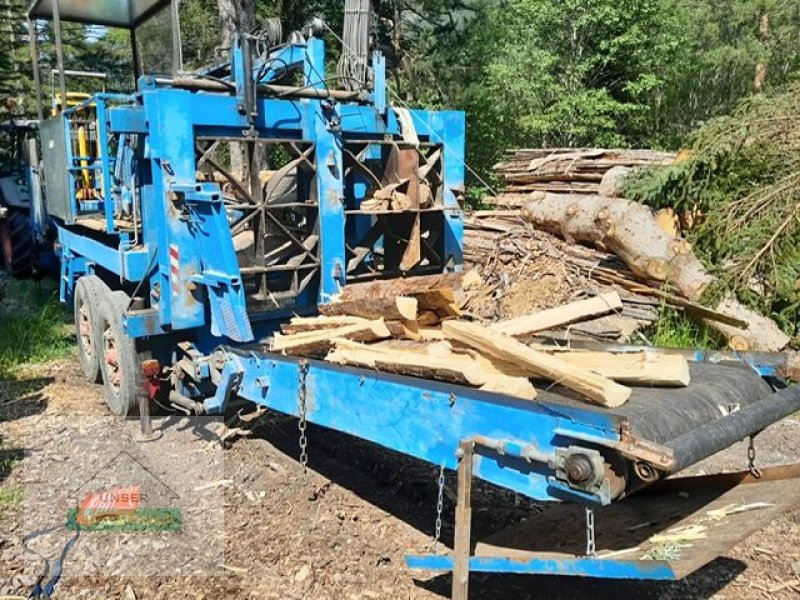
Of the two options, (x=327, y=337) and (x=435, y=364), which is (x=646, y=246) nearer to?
(x=327, y=337)

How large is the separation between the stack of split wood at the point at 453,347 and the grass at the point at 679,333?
316cm

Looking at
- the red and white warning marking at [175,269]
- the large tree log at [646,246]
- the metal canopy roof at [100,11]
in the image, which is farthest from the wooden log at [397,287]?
the metal canopy roof at [100,11]

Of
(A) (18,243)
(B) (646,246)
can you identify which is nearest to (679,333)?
(B) (646,246)

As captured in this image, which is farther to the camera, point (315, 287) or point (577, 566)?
point (315, 287)

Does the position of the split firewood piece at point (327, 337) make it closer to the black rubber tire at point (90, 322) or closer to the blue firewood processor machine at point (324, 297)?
the blue firewood processor machine at point (324, 297)

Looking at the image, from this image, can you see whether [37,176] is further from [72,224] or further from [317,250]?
[317,250]

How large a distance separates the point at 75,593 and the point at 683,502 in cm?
301

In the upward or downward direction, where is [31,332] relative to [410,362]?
downward

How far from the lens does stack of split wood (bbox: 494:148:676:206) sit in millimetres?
9570

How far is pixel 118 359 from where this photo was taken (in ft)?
19.2

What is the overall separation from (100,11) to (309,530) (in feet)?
22.9

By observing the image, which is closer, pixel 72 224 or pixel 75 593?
pixel 75 593

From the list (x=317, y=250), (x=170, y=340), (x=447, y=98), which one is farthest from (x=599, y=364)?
(x=447, y=98)

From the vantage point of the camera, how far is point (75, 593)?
144 inches
